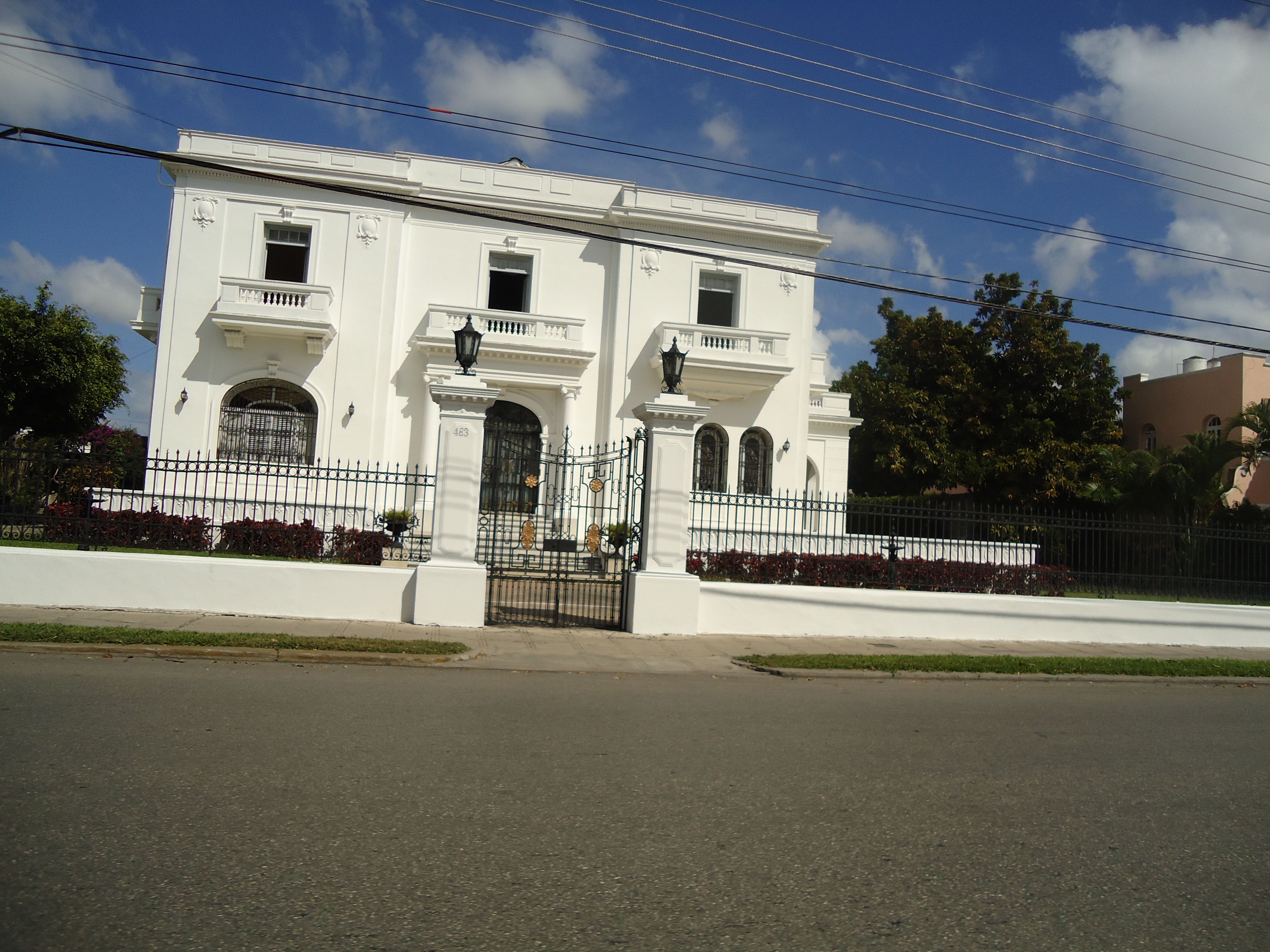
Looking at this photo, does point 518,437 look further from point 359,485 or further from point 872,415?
point 872,415

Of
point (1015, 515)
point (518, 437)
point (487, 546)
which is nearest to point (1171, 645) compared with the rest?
point (1015, 515)

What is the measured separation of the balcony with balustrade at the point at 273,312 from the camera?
19.5m

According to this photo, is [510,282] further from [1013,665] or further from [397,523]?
[1013,665]

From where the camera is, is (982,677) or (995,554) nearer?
(982,677)

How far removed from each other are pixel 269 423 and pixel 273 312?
8.16ft

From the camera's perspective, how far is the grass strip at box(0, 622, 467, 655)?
27.9 ft

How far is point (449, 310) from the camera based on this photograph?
20.4 metres

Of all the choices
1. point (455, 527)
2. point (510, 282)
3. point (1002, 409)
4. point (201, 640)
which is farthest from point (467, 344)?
point (1002, 409)

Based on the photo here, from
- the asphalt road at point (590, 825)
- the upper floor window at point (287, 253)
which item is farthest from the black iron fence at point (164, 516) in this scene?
the upper floor window at point (287, 253)

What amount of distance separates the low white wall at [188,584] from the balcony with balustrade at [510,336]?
10020 millimetres

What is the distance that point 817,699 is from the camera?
26.8 feet

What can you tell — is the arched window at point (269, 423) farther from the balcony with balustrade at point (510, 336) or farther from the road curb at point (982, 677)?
the road curb at point (982, 677)

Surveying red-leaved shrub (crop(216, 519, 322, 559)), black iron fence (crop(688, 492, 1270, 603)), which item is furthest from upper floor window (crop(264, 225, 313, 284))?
black iron fence (crop(688, 492, 1270, 603))

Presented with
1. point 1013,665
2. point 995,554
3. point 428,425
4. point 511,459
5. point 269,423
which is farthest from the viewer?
point 428,425
